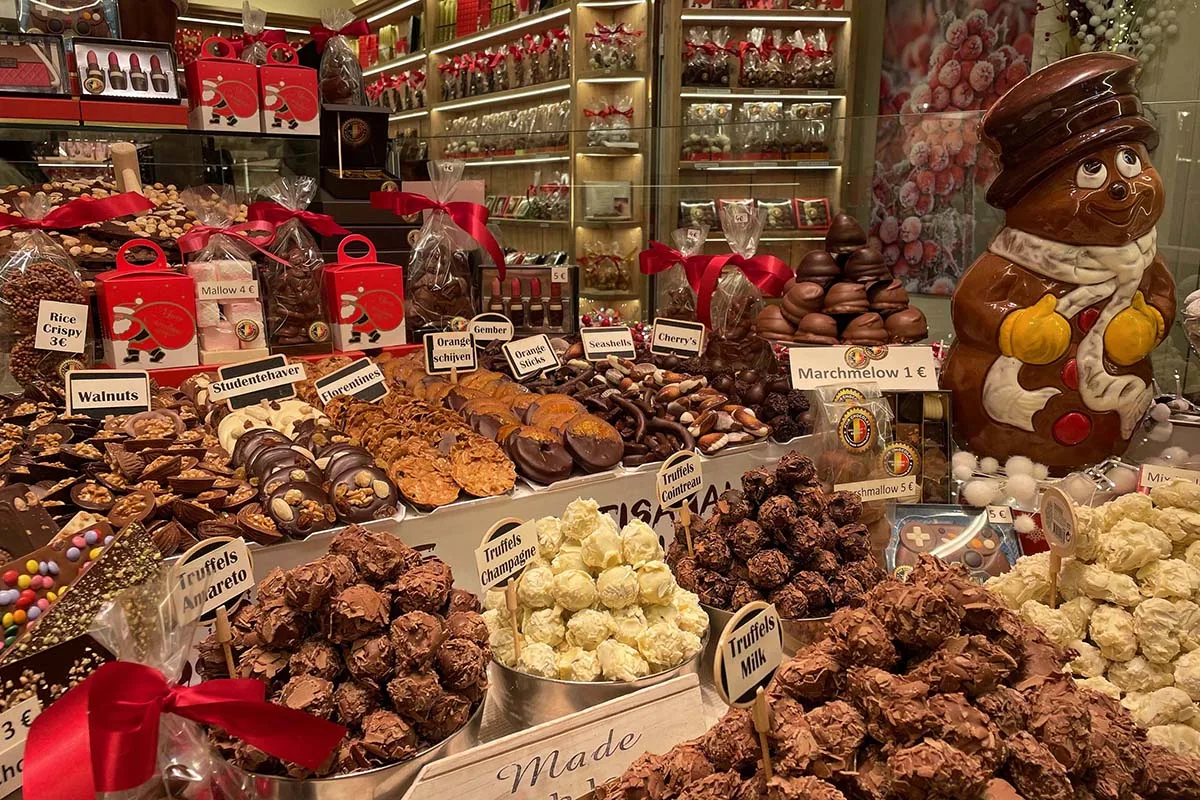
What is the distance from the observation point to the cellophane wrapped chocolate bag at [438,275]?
337 centimetres

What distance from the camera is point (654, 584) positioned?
4.67 feet

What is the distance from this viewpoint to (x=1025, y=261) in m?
2.36

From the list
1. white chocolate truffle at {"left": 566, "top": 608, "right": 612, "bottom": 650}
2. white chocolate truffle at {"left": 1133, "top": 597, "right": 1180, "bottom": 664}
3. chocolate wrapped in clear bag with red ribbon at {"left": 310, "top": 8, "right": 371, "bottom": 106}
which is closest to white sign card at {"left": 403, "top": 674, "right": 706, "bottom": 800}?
white chocolate truffle at {"left": 566, "top": 608, "right": 612, "bottom": 650}

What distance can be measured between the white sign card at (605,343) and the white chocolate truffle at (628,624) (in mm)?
1719

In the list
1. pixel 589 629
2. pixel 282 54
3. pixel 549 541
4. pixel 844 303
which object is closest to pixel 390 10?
pixel 282 54

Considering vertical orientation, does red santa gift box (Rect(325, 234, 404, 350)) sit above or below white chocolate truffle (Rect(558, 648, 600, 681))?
above

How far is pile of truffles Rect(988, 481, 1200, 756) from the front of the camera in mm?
1320

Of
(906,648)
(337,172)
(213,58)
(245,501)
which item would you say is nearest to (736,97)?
(337,172)

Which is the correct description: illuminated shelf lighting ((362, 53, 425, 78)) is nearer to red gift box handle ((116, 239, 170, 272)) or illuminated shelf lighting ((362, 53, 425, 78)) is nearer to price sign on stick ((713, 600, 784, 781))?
red gift box handle ((116, 239, 170, 272))

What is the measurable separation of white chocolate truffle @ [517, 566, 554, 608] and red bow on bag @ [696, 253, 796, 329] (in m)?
2.01

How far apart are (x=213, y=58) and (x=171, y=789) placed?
3.06 m

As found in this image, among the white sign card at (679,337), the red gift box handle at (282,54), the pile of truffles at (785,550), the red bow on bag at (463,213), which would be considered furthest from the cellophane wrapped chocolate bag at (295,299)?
the pile of truffles at (785,550)

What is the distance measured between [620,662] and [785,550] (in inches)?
17.0

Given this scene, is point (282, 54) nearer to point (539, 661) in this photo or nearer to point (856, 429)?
point (856, 429)
